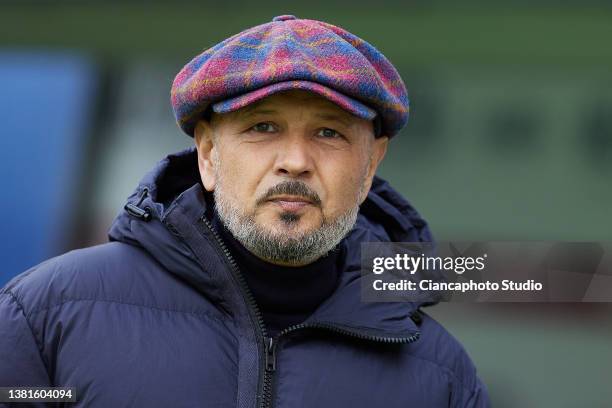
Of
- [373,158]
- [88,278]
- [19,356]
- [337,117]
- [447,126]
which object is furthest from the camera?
[447,126]

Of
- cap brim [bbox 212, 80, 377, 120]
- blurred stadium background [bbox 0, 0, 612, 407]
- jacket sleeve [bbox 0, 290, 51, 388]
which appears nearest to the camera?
jacket sleeve [bbox 0, 290, 51, 388]

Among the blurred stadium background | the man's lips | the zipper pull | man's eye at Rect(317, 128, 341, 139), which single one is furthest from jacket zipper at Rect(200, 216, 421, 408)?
the blurred stadium background

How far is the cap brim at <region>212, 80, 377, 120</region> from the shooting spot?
1.46 meters

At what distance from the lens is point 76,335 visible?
1.38m

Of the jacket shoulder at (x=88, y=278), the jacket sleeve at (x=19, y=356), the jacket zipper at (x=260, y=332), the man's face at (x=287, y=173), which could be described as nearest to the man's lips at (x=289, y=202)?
the man's face at (x=287, y=173)

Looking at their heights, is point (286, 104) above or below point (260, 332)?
above

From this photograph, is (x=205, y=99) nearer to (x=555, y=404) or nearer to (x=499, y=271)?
(x=499, y=271)

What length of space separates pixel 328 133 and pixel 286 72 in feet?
0.49

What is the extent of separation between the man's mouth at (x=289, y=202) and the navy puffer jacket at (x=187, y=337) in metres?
0.11

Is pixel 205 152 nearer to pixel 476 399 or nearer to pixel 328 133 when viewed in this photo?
pixel 328 133

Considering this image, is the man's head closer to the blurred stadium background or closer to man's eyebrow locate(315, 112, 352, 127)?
man's eyebrow locate(315, 112, 352, 127)

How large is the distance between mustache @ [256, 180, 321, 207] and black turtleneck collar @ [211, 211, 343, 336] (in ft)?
0.32

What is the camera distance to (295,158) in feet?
4.90

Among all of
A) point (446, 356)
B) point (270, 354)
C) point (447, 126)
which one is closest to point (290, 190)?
point (270, 354)
